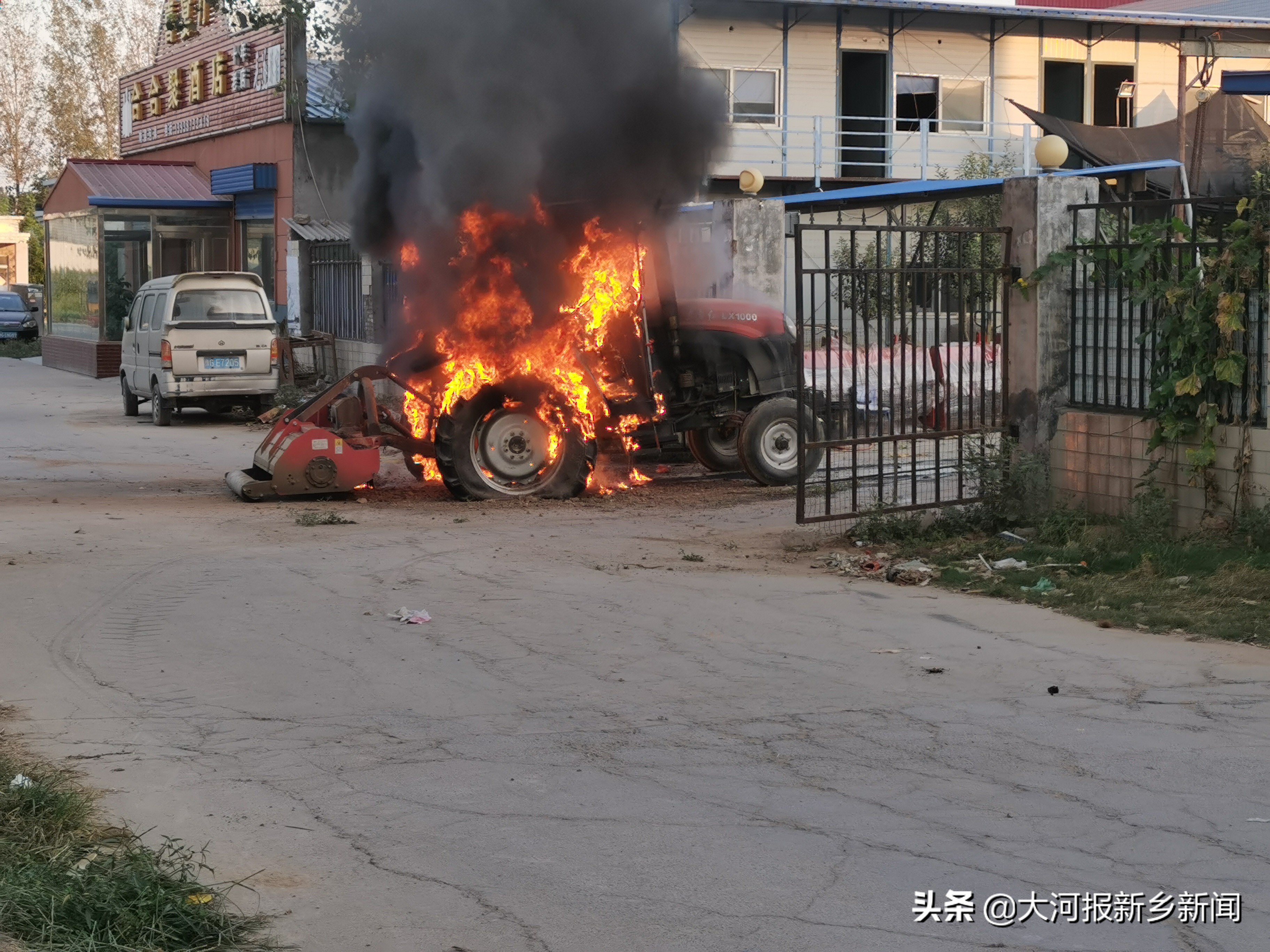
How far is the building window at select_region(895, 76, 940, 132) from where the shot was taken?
30.1 metres

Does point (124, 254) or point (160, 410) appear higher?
point (124, 254)

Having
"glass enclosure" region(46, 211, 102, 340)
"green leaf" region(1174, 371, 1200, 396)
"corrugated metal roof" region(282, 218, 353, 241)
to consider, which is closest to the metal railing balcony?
"corrugated metal roof" region(282, 218, 353, 241)

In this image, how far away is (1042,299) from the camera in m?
10.8

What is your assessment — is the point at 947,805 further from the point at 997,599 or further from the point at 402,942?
the point at 997,599

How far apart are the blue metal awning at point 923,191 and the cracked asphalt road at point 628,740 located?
8.82 m

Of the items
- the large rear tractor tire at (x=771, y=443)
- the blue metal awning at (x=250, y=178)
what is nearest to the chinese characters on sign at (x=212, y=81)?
the blue metal awning at (x=250, y=178)

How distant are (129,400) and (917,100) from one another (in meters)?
17.0

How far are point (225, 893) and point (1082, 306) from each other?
820cm

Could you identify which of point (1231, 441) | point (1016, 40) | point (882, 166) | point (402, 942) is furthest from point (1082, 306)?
point (1016, 40)

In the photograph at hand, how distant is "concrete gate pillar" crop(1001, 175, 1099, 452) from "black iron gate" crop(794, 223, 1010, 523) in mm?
134

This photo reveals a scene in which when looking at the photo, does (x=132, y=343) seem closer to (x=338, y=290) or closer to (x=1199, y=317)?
(x=338, y=290)

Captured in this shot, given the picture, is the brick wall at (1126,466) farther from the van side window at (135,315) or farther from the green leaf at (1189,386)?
the van side window at (135,315)

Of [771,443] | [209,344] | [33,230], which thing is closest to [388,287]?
[209,344]

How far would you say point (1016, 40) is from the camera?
30.5 metres
